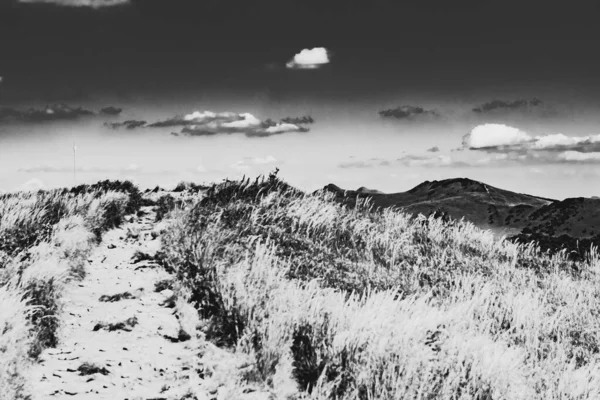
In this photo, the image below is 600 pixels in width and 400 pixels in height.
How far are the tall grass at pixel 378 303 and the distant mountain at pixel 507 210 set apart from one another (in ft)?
17.2

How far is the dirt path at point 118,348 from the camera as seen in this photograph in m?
4.89

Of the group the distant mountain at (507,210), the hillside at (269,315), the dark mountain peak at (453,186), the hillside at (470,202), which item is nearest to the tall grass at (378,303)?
the hillside at (269,315)

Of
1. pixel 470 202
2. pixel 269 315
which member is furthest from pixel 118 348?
pixel 470 202

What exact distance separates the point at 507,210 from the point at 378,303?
23.4 m

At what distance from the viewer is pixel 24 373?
499cm

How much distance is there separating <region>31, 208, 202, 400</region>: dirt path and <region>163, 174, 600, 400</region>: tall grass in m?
0.48

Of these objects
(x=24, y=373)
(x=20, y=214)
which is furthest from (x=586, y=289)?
(x=20, y=214)

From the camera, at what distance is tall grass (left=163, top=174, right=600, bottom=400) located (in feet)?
16.1

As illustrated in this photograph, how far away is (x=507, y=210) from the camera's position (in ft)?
89.6

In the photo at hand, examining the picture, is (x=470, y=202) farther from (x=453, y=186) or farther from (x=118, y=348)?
(x=118, y=348)

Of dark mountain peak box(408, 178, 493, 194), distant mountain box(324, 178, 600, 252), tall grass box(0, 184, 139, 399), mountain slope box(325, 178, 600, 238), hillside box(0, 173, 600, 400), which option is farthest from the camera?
dark mountain peak box(408, 178, 493, 194)

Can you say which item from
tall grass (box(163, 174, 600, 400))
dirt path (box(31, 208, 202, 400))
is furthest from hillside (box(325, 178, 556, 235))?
dirt path (box(31, 208, 202, 400))

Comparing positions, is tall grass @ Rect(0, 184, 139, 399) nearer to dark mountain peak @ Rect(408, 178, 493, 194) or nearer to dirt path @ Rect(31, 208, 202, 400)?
dirt path @ Rect(31, 208, 202, 400)

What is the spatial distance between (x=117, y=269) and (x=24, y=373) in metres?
4.15
